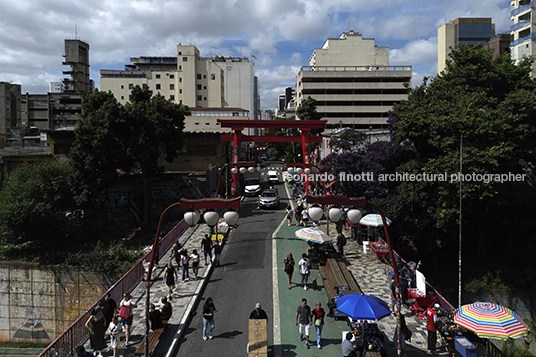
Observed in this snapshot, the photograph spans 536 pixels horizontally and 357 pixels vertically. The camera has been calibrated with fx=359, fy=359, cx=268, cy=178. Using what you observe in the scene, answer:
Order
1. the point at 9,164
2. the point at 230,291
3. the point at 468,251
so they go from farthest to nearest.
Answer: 1. the point at 9,164
2. the point at 468,251
3. the point at 230,291

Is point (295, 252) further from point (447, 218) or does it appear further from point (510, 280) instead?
point (510, 280)

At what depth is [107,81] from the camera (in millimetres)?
79438

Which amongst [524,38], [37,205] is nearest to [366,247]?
[37,205]

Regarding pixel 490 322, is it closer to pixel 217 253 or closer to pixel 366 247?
pixel 366 247

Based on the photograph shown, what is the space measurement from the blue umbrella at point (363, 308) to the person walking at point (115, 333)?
20.2 ft

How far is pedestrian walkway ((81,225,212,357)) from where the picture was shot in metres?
10.3

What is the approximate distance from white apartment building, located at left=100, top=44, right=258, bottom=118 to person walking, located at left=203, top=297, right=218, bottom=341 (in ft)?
230

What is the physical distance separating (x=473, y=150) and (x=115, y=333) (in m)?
18.3

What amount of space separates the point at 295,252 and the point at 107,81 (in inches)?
2975

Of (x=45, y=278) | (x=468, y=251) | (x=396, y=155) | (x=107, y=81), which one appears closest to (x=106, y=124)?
(x=45, y=278)

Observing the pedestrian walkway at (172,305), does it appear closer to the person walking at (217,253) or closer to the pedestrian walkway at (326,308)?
the person walking at (217,253)

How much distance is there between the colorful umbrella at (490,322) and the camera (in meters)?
9.98

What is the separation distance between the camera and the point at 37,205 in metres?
25.0

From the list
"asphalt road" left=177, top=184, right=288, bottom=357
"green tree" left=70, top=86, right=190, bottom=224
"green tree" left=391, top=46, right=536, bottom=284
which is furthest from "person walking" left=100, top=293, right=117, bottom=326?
"green tree" left=70, top=86, right=190, bottom=224
